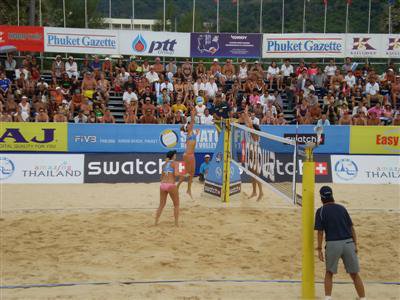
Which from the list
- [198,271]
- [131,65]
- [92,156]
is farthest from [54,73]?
[198,271]

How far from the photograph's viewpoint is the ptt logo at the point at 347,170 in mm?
15797

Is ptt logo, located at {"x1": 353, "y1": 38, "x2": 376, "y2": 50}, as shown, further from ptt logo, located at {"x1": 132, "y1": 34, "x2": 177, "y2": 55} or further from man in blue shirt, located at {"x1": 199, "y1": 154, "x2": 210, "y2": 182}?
man in blue shirt, located at {"x1": 199, "y1": 154, "x2": 210, "y2": 182}

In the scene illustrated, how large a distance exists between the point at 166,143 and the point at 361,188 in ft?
18.9

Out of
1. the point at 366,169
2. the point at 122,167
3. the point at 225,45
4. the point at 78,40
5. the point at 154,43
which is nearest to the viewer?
the point at 122,167

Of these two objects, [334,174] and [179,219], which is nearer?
[179,219]

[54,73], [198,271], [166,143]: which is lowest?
[198,271]

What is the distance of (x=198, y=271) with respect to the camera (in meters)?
8.02

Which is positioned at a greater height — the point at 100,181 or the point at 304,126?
the point at 304,126

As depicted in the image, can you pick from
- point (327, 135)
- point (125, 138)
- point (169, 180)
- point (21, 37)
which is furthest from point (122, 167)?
point (21, 37)

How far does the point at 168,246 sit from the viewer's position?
9281 mm

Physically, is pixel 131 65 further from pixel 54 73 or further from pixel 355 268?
pixel 355 268

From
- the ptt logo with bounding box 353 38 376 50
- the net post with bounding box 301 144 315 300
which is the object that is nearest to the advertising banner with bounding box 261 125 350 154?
the ptt logo with bounding box 353 38 376 50

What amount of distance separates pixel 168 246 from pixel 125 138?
748 cm

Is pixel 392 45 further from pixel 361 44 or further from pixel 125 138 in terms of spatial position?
pixel 125 138
